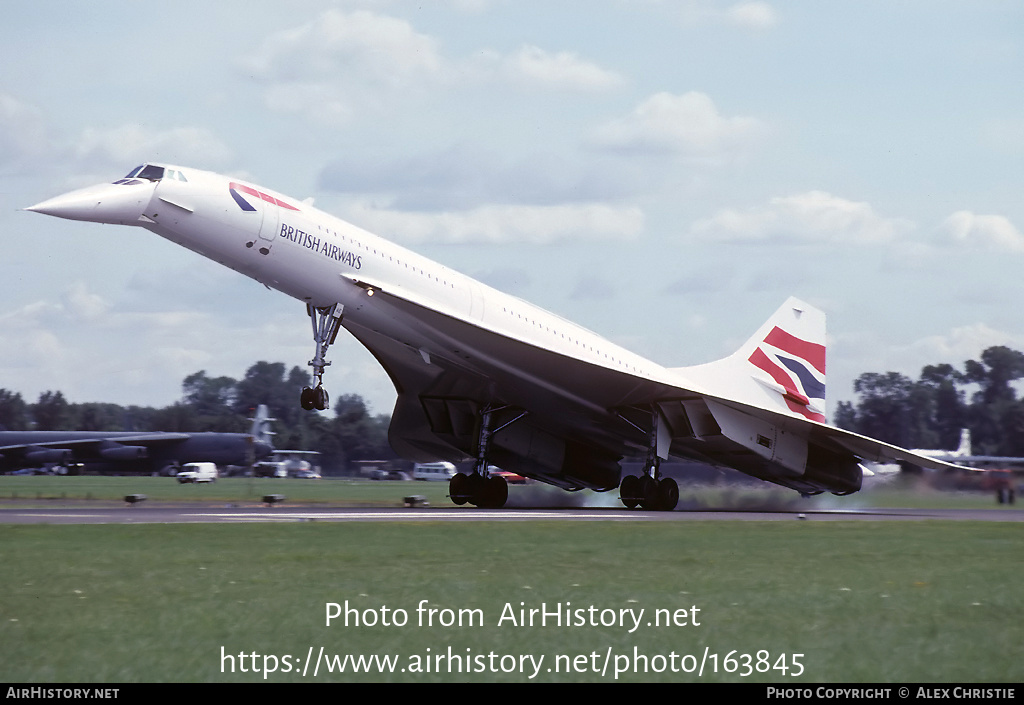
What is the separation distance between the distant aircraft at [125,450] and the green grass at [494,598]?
131 feet

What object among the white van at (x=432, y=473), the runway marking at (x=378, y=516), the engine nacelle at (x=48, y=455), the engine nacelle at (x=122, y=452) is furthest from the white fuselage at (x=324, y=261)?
the white van at (x=432, y=473)

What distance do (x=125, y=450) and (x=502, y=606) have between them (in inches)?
1941


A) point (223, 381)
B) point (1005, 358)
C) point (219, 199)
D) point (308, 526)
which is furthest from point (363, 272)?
point (223, 381)

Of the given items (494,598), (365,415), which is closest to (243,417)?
(365,415)

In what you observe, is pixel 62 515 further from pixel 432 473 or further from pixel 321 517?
pixel 432 473

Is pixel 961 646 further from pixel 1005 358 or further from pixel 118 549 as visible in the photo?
pixel 1005 358

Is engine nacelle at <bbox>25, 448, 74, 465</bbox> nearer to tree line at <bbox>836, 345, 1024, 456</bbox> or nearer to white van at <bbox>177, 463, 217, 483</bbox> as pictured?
white van at <bbox>177, 463, 217, 483</bbox>

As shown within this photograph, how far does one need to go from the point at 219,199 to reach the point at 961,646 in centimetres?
1336

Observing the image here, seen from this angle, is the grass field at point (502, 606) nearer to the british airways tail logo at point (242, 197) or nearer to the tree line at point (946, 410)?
the british airways tail logo at point (242, 197)

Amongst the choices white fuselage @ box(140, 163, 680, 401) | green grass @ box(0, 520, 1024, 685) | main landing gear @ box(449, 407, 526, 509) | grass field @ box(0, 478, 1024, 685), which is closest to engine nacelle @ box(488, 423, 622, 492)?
main landing gear @ box(449, 407, 526, 509)

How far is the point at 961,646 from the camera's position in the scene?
232 inches

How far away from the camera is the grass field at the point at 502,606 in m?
5.34

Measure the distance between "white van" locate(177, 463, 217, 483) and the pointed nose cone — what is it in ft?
103

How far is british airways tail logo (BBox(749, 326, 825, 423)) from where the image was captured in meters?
25.1
